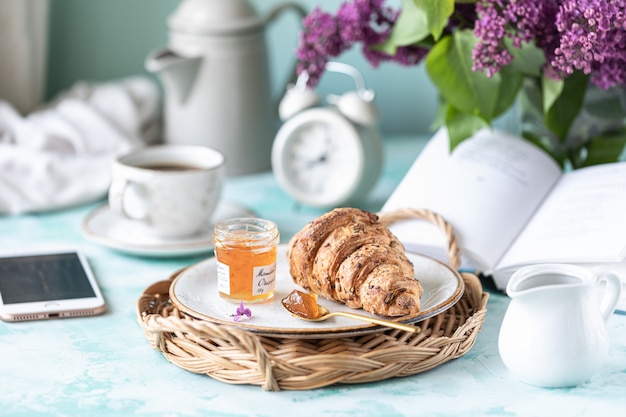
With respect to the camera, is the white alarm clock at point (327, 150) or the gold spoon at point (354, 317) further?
the white alarm clock at point (327, 150)

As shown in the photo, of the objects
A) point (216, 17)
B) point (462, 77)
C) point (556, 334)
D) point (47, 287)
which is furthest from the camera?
point (216, 17)

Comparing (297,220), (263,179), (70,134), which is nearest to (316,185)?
(297,220)

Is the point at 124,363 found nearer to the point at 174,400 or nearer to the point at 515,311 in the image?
the point at 174,400

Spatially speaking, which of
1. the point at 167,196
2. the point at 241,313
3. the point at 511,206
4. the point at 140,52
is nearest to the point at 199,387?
the point at 241,313

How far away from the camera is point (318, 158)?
1407 mm

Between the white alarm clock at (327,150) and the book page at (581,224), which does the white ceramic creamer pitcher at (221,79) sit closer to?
the white alarm clock at (327,150)

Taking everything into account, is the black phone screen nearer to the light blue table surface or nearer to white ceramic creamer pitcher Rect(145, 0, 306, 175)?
the light blue table surface

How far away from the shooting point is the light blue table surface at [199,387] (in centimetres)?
81

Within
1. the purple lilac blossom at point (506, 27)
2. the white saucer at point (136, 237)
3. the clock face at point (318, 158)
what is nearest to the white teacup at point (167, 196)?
the white saucer at point (136, 237)

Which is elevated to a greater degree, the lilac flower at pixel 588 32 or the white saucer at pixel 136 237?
the lilac flower at pixel 588 32

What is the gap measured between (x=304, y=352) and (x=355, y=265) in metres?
0.10

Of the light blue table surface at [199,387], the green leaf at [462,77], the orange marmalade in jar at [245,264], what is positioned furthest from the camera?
the green leaf at [462,77]

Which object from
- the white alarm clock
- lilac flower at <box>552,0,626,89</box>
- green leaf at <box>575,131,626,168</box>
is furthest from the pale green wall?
lilac flower at <box>552,0,626,89</box>

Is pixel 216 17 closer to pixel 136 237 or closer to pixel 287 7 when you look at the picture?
pixel 287 7
